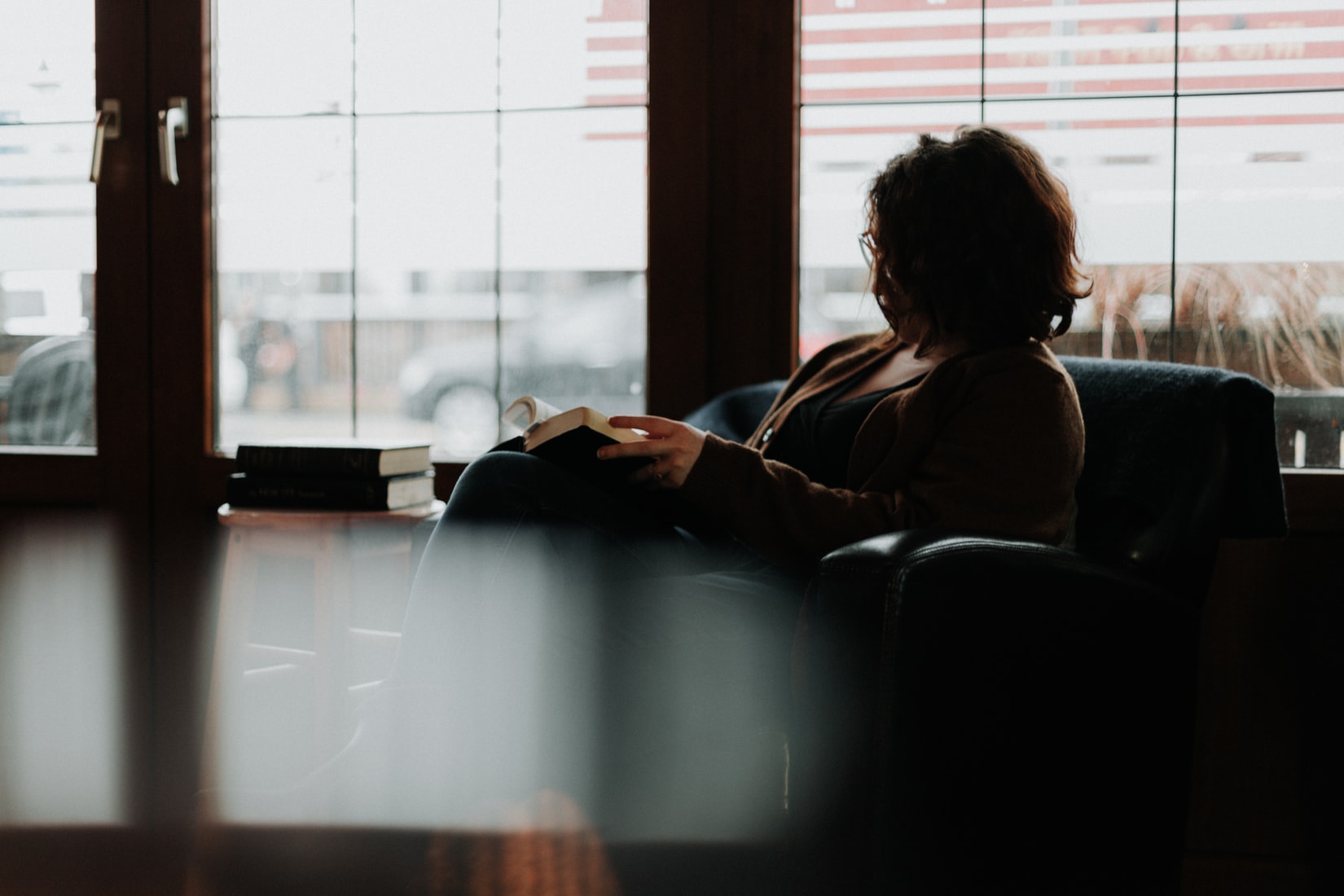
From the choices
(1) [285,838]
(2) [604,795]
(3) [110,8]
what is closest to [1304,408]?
(2) [604,795]

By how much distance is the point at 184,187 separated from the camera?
216 centimetres

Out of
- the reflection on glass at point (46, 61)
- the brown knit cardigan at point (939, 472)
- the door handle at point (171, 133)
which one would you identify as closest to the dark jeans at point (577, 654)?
the brown knit cardigan at point (939, 472)

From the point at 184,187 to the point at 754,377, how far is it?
4.00 ft

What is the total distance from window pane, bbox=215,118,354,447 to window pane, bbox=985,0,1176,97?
1.29 metres

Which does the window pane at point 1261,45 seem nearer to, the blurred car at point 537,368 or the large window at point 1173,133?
the large window at point 1173,133

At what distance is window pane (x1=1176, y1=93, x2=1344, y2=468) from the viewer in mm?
1863

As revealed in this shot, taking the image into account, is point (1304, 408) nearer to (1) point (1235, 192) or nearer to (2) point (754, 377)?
(1) point (1235, 192)

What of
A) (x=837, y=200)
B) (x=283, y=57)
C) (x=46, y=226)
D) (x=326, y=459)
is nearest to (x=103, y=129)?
(x=46, y=226)

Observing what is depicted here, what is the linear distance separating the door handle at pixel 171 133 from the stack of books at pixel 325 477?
2.30 ft

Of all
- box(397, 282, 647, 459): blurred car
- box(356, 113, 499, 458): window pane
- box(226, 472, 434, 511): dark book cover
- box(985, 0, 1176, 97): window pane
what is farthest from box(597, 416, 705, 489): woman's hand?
box(985, 0, 1176, 97): window pane

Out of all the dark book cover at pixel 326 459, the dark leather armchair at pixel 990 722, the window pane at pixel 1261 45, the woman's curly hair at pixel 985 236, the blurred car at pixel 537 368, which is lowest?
the dark leather armchair at pixel 990 722

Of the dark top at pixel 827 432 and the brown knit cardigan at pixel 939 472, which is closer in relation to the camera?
the brown knit cardigan at pixel 939 472

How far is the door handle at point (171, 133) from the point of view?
212 centimetres

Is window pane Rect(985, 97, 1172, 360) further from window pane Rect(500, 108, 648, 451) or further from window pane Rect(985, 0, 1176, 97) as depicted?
window pane Rect(500, 108, 648, 451)
